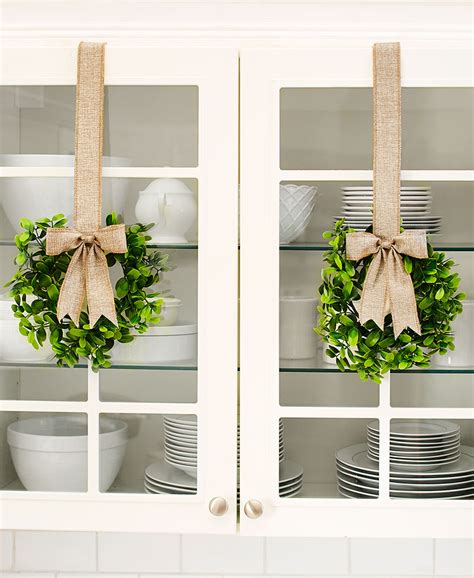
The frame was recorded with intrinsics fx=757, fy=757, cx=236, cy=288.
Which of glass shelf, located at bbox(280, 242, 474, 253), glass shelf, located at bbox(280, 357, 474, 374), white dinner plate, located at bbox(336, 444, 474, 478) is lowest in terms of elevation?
white dinner plate, located at bbox(336, 444, 474, 478)

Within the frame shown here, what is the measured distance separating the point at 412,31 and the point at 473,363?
588 mm

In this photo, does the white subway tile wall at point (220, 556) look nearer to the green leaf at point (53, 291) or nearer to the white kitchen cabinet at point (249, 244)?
the white kitchen cabinet at point (249, 244)

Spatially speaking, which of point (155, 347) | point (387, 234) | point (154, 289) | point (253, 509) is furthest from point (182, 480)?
point (387, 234)

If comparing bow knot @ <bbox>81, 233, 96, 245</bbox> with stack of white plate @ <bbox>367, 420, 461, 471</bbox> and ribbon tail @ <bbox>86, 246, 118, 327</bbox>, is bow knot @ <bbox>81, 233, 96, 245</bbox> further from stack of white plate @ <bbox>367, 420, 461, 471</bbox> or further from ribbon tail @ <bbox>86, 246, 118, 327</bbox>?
stack of white plate @ <bbox>367, 420, 461, 471</bbox>

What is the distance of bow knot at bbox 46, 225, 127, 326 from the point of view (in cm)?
128

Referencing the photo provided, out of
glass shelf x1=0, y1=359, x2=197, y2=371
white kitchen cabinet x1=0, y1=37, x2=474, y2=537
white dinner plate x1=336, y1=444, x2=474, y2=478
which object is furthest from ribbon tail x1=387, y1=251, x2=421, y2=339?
glass shelf x1=0, y1=359, x2=197, y2=371

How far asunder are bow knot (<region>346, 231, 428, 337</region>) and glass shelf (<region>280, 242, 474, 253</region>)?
5cm

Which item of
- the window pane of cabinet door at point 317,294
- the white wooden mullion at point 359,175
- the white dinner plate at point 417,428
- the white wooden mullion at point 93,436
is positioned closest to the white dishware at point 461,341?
the window pane of cabinet door at point 317,294

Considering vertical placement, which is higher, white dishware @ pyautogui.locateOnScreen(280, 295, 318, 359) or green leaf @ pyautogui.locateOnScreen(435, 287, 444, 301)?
green leaf @ pyautogui.locateOnScreen(435, 287, 444, 301)

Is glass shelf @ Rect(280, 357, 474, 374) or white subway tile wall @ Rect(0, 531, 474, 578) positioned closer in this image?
glass shelf @ Rect(280, 357, 474, 374)

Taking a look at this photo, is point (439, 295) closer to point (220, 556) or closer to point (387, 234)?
point (387, 234)

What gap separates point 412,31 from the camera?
1317mm

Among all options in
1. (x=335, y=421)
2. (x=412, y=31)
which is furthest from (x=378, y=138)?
(x=335, y=421)

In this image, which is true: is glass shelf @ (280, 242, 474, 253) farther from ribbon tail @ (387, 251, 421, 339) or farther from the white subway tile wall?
the white subway tile wall
